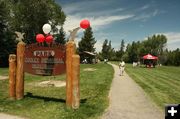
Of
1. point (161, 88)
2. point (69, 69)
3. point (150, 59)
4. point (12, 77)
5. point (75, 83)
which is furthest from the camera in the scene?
point (150, 59)

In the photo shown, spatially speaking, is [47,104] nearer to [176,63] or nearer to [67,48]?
[67,48]

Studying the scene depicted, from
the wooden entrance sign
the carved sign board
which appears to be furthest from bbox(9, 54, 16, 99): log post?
the carved sign board

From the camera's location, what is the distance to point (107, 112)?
1138 cm

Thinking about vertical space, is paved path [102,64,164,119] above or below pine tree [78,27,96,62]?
below

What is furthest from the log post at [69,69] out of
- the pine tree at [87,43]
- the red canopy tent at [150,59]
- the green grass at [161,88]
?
the pine tree at [87,43]

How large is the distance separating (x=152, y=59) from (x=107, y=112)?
57.9 meters

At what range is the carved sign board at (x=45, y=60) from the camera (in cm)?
1334

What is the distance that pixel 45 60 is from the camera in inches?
549

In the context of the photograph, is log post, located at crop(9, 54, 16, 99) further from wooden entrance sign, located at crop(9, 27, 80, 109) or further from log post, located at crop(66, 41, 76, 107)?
log post, located at crop(66, 41, 76, 107)

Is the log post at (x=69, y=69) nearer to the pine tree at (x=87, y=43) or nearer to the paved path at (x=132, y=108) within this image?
the paved path at (x=132, y=108)

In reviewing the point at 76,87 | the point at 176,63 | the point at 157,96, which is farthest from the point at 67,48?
the point at 176,63

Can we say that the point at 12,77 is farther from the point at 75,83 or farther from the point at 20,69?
the point at 75,83

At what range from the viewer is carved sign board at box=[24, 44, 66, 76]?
13.3 metres

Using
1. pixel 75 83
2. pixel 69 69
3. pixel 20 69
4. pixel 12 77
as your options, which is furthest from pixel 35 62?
pixel 75 83
